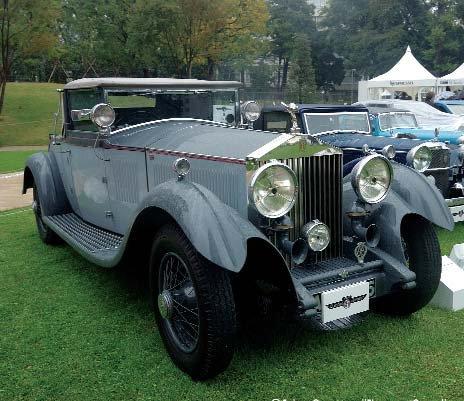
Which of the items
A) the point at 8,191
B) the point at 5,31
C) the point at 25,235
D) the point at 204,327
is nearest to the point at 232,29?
the point at 5,31

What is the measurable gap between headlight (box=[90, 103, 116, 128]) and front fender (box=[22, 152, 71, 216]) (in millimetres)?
1599

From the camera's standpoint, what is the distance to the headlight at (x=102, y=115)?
4.23 metres

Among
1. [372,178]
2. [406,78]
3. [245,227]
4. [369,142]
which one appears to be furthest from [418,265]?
[406,78]

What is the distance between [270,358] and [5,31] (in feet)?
68.6

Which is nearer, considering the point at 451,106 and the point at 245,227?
the point at 245,227

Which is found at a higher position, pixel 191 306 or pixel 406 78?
pixel 406 78

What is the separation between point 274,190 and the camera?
3109 mm

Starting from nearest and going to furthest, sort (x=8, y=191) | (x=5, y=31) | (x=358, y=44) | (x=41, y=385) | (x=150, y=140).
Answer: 1. (x=41, y=385)
2. (x=150, y=140)
3. (x=8, y=191)
4. (x=5, y=31)
5. (x=358, y=44)

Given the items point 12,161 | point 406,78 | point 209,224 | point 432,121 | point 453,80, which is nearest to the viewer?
point 209,224

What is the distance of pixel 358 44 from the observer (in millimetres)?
42344

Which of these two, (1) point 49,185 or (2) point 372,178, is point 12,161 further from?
(2) point 372,178

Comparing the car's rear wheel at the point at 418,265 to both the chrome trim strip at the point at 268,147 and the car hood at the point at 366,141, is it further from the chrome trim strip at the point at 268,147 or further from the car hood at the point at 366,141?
the car hood at the point at 366,141

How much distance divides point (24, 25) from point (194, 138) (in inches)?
762

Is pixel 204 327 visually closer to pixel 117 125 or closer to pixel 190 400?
pixel 190 400
